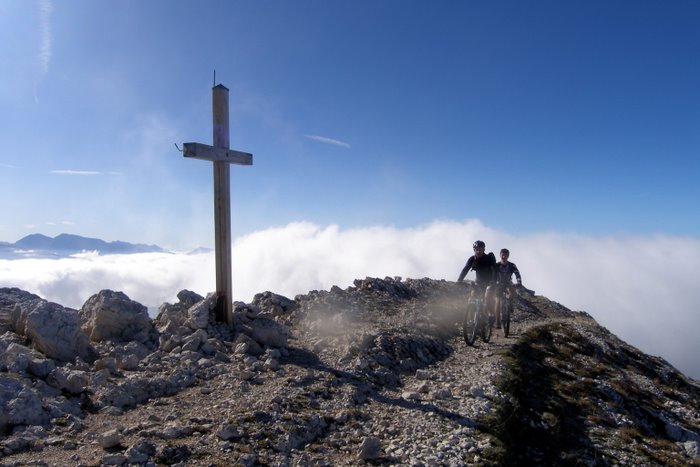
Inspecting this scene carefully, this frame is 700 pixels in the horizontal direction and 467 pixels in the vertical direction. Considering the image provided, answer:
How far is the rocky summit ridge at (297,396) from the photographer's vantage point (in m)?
5.79

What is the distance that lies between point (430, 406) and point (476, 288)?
5709 millimetres

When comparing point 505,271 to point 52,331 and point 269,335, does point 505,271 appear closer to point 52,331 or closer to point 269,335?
point 269,335

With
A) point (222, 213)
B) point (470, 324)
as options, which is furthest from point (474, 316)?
point (222, 213)

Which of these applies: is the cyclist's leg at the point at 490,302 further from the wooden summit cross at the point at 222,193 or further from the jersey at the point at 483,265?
the wooden summit cross at the point at 222,193

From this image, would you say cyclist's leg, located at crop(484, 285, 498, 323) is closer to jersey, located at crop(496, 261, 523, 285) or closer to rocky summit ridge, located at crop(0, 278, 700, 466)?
jersey, located at crop(496, 261, 523, 285)

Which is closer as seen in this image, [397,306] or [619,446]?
[619,446]

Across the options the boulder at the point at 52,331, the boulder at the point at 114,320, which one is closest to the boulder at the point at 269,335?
the boulder at the point at 114,320

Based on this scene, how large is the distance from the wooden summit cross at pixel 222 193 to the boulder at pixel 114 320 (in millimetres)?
1625

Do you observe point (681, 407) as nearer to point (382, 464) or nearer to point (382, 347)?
point (382, 347)

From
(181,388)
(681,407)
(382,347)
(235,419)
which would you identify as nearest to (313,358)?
(382,347)

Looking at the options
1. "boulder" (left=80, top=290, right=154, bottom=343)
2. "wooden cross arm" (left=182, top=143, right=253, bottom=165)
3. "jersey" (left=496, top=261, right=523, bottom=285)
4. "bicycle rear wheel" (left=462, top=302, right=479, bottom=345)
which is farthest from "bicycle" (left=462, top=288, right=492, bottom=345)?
"boulder" (left=80, top=290, right=154, bottom=343)

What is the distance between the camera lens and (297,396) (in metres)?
7.37

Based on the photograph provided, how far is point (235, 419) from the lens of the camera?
6277mm

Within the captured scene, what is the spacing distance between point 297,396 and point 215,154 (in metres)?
5.30
